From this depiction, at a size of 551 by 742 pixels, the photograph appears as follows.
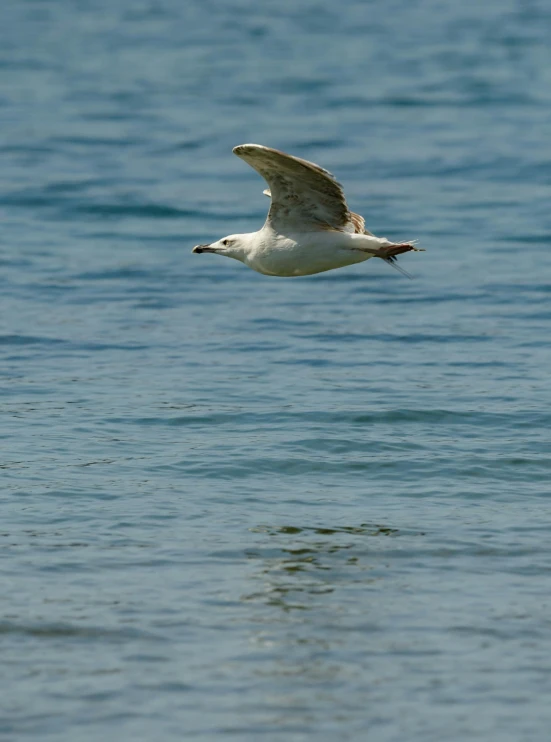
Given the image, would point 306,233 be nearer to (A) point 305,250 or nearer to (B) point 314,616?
(A) point 305,250

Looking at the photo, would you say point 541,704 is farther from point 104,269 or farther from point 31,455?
point 104,269

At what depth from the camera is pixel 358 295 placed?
17547 mm

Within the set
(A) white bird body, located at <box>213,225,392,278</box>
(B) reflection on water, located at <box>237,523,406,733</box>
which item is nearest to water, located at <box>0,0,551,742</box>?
(B) reflection on water, located at <box>237,523,406,733</box>

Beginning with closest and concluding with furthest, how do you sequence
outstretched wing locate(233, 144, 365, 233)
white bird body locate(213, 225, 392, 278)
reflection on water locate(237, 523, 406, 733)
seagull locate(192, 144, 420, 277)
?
reflection on water locate(237, 523, 406, 733) → outstretched wing locate(233, 144, 365, 233) → seagull locate(192, 144, 420, 277) → white bird body locate(213, 225, 392, 278)

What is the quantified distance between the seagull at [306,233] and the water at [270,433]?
5.43 feet

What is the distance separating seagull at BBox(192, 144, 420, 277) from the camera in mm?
10281

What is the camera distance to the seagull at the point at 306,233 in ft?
33.7

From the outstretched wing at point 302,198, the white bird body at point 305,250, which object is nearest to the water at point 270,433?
the white bird body at point 305,250

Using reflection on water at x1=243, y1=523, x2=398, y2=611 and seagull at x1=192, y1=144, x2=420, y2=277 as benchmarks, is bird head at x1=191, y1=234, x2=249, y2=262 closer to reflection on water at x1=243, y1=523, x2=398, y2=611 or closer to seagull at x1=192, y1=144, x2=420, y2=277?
seagull at x1=192, y1=144, x2=420, y2=277

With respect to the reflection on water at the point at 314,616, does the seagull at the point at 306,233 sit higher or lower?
higher

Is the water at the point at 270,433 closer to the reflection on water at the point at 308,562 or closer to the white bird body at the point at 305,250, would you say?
the reflection on water at the point at 308,562

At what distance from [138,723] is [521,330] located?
9531 millimetres

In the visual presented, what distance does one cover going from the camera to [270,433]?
12055 millimetres

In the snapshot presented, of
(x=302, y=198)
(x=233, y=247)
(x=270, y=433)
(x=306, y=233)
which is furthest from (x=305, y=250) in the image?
(x=270, y=433)
